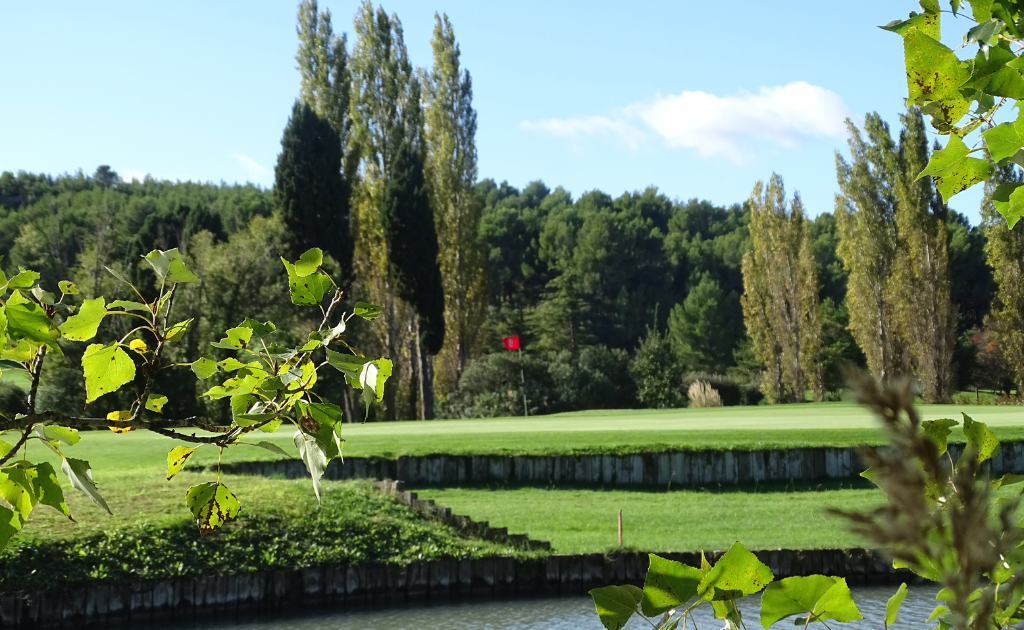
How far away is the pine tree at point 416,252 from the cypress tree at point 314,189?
1342 mm

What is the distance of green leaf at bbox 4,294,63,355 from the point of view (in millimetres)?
976

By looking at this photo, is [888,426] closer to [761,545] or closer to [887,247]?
[761,545]

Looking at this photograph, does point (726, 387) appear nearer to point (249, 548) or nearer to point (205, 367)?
point (249, 548)

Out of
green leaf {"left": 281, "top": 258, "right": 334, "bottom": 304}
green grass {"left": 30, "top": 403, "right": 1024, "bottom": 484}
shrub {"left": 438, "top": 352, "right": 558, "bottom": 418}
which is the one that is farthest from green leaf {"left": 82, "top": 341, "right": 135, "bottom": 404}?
shrub {"left": 438, "top": 352, "right": 558, "bottom": 418}

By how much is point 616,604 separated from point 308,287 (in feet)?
1.91

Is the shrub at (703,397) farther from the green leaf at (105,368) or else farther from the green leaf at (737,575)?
the green leaf at (737,575)

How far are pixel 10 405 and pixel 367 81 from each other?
14005 millimetres

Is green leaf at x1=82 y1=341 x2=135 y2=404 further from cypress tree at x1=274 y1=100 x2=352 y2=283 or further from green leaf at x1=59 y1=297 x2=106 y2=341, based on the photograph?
cypress tree at x1=274 y1=100 x2=352 y2=283

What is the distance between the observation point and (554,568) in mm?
8180

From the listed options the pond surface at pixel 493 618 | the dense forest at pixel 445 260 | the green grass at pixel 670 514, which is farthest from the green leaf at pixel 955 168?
the dense forest at pixel 445 260

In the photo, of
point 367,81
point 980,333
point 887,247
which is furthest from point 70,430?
point 980,333

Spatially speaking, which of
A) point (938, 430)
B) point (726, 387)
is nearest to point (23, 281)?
point (938, 430)

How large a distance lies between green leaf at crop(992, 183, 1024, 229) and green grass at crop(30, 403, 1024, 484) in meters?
10.5

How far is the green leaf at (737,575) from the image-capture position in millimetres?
747
